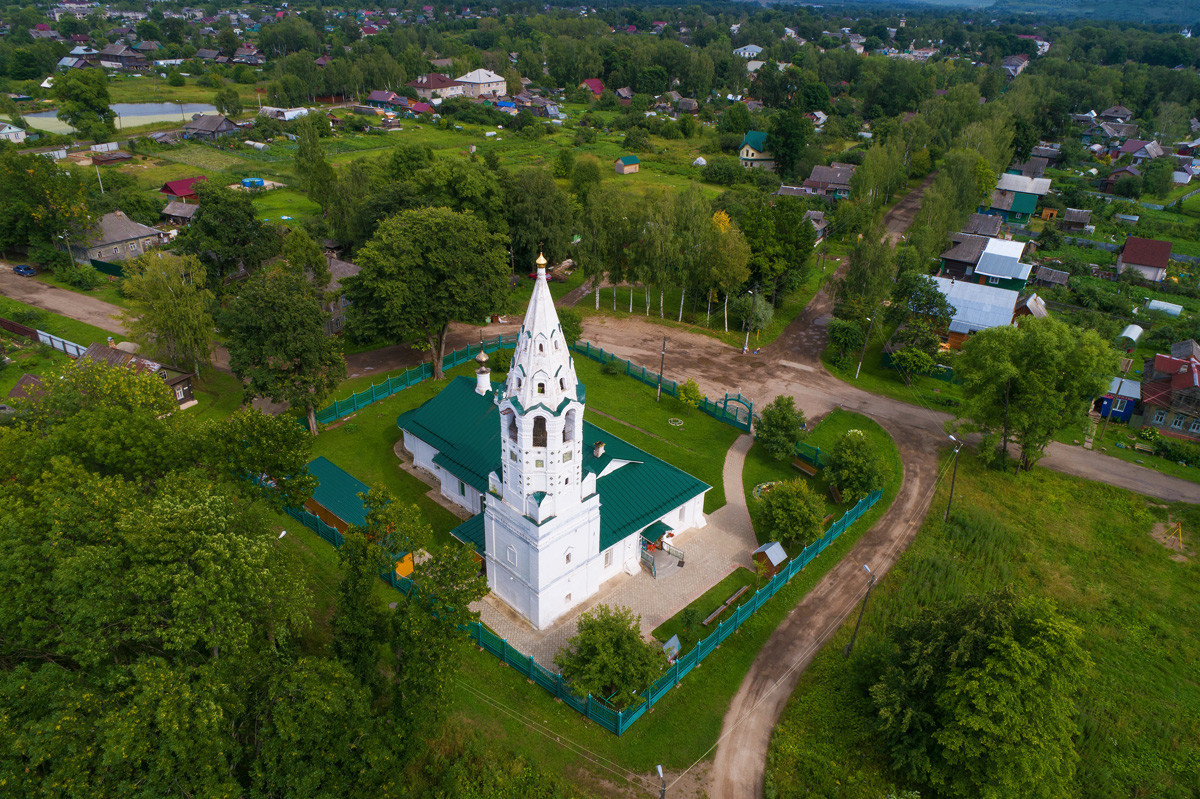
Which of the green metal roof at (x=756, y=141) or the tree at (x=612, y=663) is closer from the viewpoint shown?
the tree at (x=612, y=663)

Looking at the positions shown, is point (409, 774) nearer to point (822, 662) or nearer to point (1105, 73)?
point (822, 662)

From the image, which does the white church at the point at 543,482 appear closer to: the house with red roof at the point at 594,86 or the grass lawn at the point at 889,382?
the grass lawn at the point at 889,382

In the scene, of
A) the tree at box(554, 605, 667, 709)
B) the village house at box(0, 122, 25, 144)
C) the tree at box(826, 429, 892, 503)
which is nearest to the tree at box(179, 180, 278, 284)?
the tree at box(554, 605, 667, 709)

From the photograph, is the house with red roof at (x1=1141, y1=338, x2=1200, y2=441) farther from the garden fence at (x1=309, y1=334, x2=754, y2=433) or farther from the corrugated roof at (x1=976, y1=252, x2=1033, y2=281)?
the garden fence at (x1=309, y1=334, x2=754, y2=433)

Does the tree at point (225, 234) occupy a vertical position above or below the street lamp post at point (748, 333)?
above

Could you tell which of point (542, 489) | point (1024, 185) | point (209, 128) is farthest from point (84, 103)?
point (1024, 185)

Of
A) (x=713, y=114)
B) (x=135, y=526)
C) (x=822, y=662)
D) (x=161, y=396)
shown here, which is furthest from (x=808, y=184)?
(x=135, y=526)

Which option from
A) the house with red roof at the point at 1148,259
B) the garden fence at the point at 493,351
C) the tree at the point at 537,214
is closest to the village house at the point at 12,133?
the tree at the point at 537,214
